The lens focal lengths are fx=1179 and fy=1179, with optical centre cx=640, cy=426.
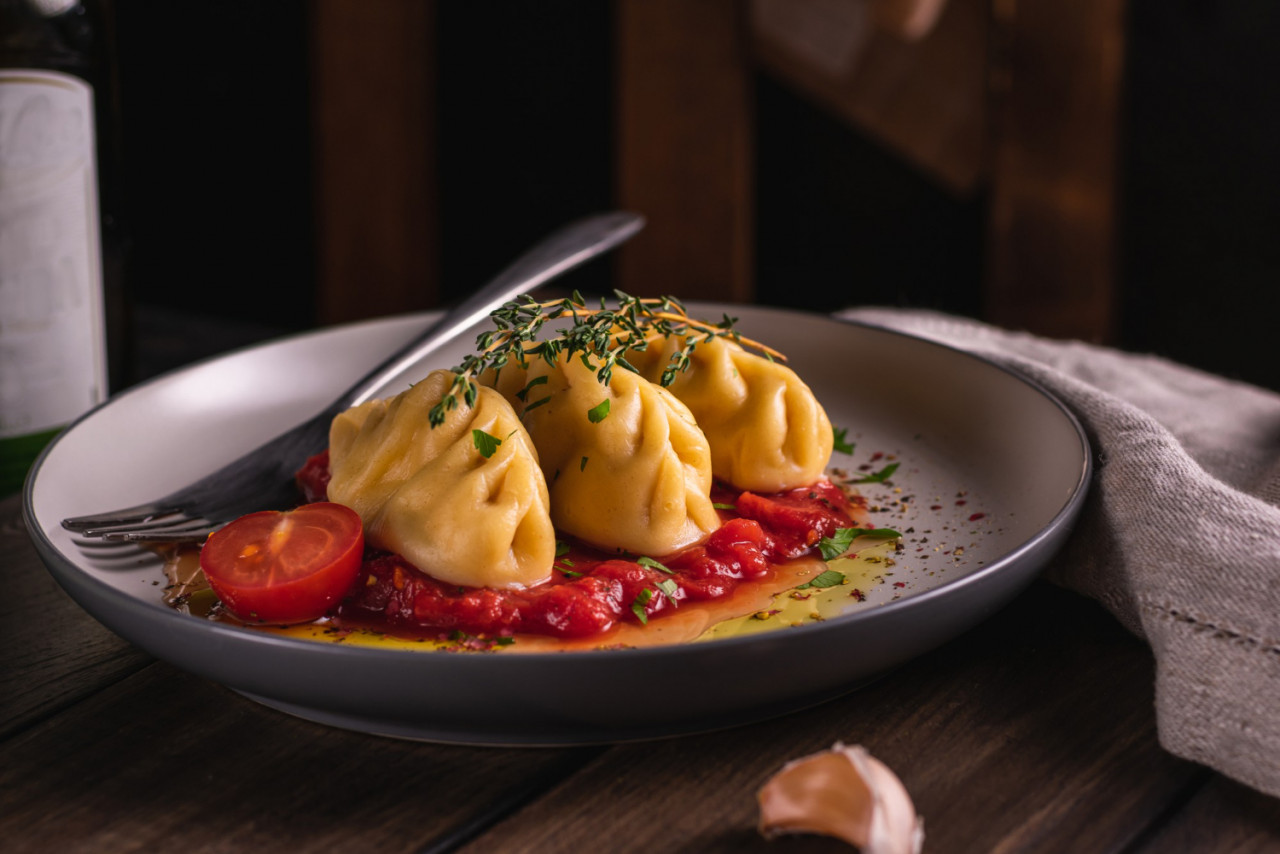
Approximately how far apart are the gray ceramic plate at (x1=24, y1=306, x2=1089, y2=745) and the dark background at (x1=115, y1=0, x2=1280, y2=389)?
1.00 m

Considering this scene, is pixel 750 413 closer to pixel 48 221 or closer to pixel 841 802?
pixel 841 802

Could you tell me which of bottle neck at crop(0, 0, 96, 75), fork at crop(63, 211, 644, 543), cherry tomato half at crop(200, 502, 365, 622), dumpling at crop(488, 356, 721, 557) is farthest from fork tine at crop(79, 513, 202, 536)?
bottle neck at crop(0, 0, 96, 75)

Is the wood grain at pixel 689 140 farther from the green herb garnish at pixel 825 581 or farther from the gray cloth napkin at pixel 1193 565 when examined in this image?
the green herb garnish at pixel 825 581

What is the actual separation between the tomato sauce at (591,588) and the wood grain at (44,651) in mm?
263

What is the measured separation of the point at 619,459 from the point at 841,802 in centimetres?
64

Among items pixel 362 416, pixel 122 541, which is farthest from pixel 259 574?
pixel 362 416

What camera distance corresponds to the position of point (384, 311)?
17.1 feet

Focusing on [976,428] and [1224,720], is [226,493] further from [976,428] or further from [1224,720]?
[1224,720]

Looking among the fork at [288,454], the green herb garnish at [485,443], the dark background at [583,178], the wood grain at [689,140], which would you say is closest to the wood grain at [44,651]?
the fork at [288,454]

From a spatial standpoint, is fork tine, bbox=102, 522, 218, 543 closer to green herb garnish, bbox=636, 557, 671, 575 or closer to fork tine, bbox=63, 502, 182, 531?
fork tine, bbox=63, 502, 182, 531

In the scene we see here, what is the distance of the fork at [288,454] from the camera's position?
1512mm

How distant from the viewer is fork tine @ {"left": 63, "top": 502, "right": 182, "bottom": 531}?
1.46m

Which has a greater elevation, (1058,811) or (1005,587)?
(1005,587)

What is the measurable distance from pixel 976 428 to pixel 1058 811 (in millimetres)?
840
